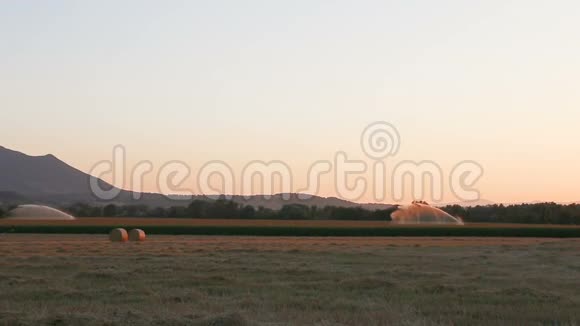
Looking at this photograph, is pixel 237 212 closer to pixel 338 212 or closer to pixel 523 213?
pixel 338 212

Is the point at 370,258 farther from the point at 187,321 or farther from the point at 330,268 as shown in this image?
the point at 187,321

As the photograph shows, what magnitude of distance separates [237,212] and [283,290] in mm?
87123

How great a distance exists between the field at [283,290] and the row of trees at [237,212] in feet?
228

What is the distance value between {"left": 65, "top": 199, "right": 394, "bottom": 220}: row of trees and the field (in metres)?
69.6

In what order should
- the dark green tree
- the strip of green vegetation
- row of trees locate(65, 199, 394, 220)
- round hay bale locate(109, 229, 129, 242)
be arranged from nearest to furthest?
round hay bale locate(109, 229, 129, 242) → the strip of green vegetation → row of trees locate(65, 199, 394, 220) → the dark green tree

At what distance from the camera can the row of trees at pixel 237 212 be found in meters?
103

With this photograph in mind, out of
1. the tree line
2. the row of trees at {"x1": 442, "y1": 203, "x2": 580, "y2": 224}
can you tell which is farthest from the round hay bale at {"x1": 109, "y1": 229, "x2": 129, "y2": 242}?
the row of trees at {"x1": 442, "y1": 203, "x2": 580, "y2": 224}

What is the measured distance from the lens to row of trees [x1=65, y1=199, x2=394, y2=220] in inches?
4050

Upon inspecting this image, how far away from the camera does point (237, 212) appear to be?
352ft

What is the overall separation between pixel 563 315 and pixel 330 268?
11.2 metres

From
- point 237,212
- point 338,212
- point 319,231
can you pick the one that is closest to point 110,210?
point 237,212

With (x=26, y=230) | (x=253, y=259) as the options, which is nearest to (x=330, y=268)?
(x=253, y=259)

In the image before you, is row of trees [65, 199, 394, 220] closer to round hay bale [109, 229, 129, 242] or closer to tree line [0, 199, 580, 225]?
tree line [0, 199, 580, 225]

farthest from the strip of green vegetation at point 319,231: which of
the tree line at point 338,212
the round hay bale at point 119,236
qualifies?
the tree line at point 338,212
